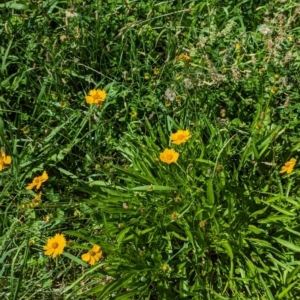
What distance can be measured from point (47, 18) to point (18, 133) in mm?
556

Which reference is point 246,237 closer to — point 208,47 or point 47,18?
point 208,47

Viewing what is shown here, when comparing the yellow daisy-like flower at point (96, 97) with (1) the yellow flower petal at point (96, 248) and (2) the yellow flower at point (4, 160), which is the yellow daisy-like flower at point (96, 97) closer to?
(2) the yellow flower at point (4, 160)

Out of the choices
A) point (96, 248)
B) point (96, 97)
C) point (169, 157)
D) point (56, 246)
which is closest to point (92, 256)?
point (96, 248)

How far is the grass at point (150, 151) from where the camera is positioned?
7.76 ft

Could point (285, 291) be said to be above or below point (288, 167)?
below

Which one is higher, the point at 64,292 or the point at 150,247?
the point at 150,247

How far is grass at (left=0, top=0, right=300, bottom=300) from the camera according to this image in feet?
7.76

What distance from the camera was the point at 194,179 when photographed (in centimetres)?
244

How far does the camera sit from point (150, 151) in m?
2.59

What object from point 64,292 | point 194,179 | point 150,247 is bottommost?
point 64,292

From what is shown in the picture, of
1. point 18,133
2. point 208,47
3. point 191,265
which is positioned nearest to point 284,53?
point 208,47

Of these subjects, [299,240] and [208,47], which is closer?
[299,240]

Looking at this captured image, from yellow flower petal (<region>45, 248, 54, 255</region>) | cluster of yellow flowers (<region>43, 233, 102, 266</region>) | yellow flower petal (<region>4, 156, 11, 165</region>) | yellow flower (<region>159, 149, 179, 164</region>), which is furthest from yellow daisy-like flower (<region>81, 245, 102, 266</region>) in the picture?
yellow flower petal (<region>4, 156, 11, 165</region>)

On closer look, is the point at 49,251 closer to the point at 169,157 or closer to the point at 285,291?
the point at 169,157
